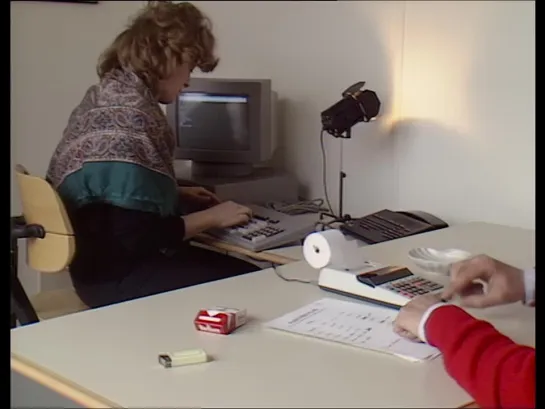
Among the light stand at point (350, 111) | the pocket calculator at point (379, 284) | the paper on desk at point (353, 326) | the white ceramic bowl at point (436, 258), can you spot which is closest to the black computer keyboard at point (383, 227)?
the light stand at point (350, 111)

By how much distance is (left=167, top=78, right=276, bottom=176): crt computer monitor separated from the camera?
2.73m

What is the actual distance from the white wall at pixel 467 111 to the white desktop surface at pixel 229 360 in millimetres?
894

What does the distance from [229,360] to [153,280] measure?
1.00 meters

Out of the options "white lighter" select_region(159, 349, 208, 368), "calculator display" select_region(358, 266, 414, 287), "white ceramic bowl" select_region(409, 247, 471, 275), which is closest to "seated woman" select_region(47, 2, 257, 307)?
"white ceramic bowl" select_region(409, 247, 471, 275)

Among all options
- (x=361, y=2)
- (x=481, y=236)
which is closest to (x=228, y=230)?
(x=481, y=236)

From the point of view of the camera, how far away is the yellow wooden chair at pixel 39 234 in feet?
7.00

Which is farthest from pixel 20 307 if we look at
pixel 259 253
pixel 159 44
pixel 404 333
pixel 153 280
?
pixel 404 333

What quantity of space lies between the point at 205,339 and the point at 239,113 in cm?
148

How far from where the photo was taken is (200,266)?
2.38 m

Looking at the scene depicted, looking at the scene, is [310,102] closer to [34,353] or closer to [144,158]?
[144,158]

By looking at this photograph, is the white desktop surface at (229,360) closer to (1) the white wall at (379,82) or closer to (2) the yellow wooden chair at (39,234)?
(2) the yellow wooden chair at (39,234)

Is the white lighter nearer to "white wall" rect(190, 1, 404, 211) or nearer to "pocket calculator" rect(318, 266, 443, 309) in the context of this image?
"pocket calculator" rect(318, 266, 443, 309)

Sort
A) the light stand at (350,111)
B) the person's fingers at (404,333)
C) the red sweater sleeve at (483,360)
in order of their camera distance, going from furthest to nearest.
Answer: the light stand at (350,111) → the person's fingers at (404,333) → the red sweater sleeve at (483,360)

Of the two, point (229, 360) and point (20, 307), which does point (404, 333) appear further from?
point (20, 307)
